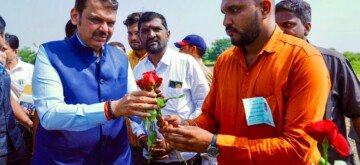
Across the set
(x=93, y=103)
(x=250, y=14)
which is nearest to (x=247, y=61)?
(x=250, y=14)

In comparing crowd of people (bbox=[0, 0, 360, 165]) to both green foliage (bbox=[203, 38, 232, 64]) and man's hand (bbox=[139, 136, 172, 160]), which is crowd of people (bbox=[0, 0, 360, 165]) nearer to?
man's hand (bbox=[139, 136, 172, 160])

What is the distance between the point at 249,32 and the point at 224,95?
0.44 m

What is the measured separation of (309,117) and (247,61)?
1.90ft

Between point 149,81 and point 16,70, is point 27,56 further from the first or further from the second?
point 149,81

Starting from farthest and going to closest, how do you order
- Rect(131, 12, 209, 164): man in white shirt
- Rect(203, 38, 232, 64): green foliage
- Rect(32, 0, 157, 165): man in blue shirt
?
Rect(203, 38, 232, 64): green foliage < Rect(131, 12, 209, 164): man in white shirt < Rect(32, 0, 157, 165): man in blue shirt

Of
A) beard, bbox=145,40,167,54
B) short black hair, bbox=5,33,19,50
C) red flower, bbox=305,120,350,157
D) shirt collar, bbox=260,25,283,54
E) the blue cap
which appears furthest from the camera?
the blue cap

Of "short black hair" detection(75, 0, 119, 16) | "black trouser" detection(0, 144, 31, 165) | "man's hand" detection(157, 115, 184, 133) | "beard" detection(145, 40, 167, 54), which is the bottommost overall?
"black trouser" detection(0, 144, 31, 165)

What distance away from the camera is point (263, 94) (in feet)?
8.11

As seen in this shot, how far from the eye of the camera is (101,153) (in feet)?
9.68

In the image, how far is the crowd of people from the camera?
235 centimetres

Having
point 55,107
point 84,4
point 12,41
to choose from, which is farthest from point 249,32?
point 12,41

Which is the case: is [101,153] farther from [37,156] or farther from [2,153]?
[2,153]

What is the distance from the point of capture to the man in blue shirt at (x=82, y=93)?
8.66ft

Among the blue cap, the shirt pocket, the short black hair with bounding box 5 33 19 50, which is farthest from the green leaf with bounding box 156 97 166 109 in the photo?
the short black hair with bounding box 5 33 19 50
